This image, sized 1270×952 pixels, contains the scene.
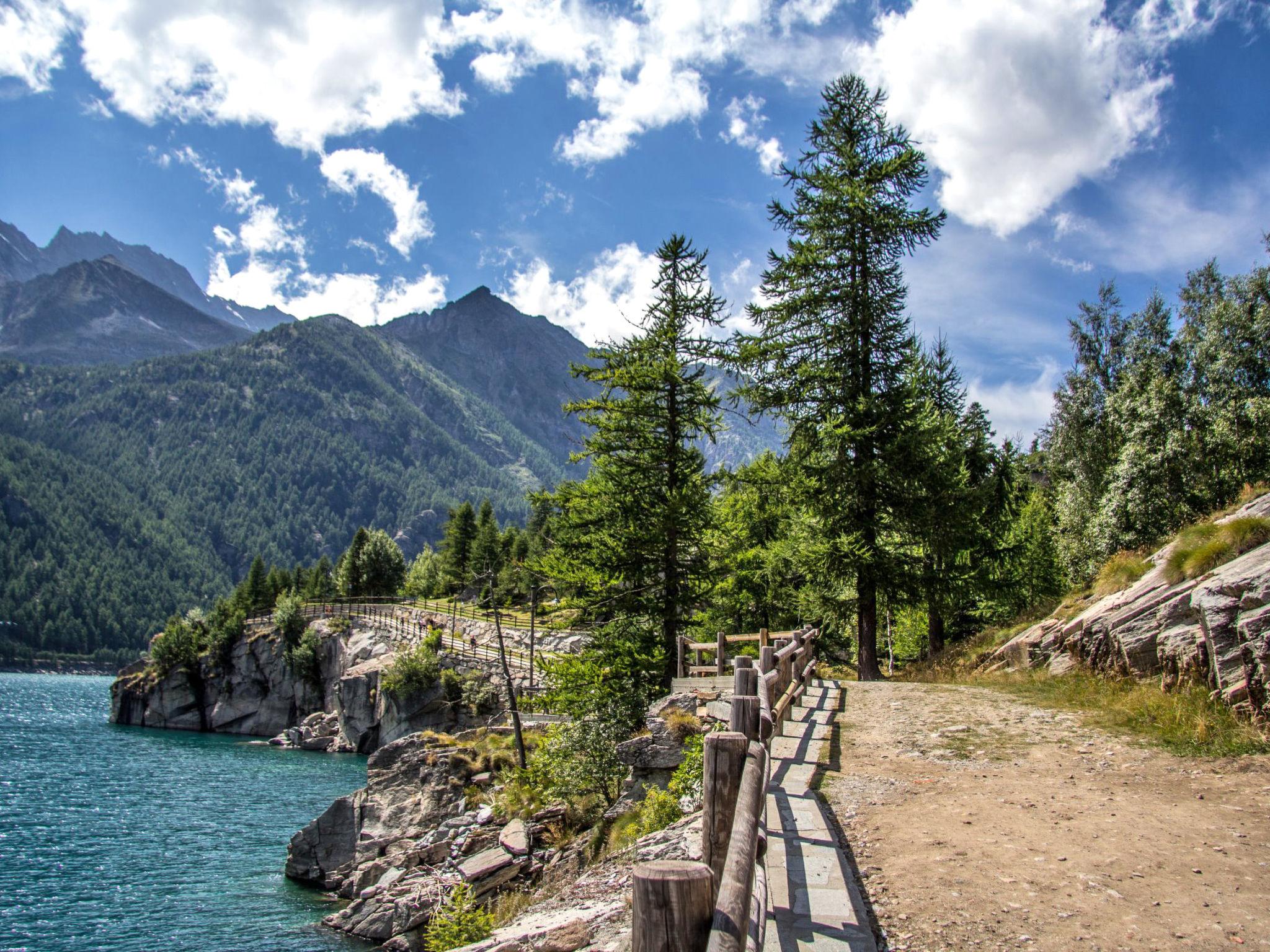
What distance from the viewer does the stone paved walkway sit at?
16.9 feet

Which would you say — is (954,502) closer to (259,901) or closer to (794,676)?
(794,676)

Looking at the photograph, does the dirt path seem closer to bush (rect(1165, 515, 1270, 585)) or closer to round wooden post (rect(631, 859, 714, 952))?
round wooden post (rect(631, 859, 714, 952))

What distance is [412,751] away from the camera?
1161 inches

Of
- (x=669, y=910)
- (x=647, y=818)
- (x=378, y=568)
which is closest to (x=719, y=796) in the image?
(x=669, y=910)

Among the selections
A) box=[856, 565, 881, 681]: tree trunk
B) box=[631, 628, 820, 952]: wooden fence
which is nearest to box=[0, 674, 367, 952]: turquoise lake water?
box=[856, 565, 881, 681]: tree trunk

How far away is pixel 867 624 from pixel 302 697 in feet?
239

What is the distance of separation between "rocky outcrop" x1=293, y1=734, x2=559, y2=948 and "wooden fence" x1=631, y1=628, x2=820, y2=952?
13016mm

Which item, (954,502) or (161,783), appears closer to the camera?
(954,502)

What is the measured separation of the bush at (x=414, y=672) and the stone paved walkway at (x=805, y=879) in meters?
45.4

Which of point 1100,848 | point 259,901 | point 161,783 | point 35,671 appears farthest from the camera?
point 35,671

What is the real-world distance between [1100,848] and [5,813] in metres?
50.6

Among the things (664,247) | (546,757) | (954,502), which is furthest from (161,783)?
(954,502)

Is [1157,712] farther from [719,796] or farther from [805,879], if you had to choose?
[719,796]

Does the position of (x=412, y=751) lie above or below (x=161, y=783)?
above
